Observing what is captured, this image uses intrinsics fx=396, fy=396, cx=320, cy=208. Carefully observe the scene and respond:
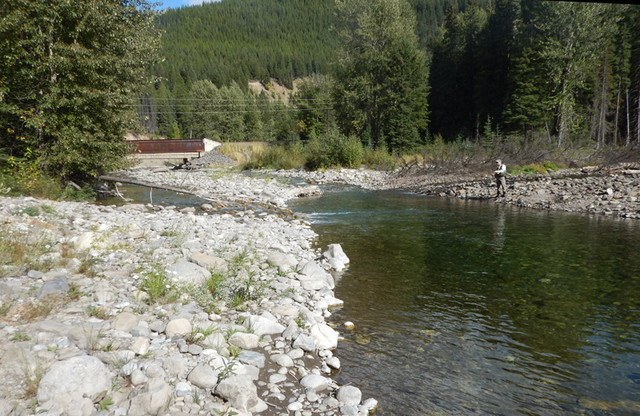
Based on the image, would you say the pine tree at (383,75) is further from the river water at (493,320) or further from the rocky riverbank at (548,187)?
the river water at (493,320)

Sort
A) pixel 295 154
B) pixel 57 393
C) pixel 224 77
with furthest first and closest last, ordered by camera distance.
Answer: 1. pixel 224 77
2. pixel 295 154
3. pixel 57 393

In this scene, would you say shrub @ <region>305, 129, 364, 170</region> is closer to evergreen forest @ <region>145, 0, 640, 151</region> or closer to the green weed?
evergreen forest @ <region>145, 0, 640, 151</region>

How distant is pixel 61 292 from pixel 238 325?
2379 mm

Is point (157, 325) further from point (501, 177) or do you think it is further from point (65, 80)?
point (501, 177)

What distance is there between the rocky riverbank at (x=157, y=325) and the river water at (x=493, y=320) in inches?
23.5

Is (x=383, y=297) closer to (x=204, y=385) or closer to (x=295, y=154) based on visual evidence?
(x=204, y=385)

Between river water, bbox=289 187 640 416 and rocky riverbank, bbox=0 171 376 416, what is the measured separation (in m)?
0.60

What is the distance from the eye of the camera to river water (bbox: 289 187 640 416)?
4.24 m

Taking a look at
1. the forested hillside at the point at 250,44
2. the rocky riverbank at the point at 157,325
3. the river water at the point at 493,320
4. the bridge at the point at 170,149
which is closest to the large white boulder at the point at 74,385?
the rocky riverbank at the point at 157,325


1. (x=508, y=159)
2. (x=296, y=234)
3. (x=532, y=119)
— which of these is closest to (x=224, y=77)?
(x=532, y=119)

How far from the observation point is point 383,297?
700 cm

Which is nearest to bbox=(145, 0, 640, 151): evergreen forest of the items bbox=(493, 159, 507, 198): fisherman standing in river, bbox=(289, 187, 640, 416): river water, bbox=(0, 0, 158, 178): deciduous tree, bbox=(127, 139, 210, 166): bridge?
bbox=(0, 0, 158, 178): deciduous tree

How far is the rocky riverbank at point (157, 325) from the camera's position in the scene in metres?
3.43

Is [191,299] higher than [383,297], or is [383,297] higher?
[191,299]
